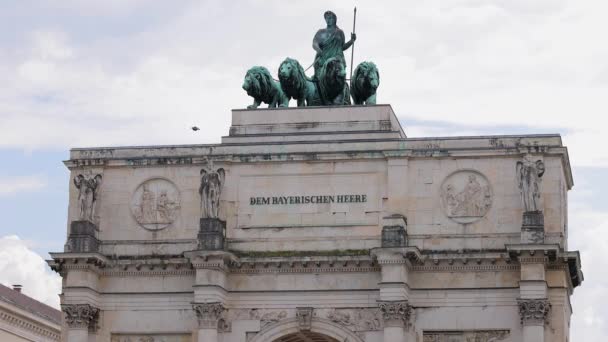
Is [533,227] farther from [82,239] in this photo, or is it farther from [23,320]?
[23,320]

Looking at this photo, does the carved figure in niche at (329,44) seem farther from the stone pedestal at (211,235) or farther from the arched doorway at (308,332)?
the arched doorway at (308,332)

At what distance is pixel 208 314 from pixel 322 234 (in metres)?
3.87

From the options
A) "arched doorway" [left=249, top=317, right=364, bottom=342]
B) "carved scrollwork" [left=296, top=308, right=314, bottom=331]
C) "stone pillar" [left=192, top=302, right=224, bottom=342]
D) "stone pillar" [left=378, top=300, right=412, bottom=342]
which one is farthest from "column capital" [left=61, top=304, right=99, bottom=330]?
"stone pillar" [left=378, top=300, right=412, bottom=342]

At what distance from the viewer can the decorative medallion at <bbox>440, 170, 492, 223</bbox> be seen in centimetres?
4462

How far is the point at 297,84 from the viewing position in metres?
47.3

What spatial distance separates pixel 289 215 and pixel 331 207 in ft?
3.92

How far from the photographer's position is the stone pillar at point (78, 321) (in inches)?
1777

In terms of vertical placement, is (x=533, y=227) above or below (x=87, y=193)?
below

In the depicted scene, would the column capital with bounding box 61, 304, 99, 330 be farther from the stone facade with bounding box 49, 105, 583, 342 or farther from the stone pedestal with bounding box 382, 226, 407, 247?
the stone pedestal with bounding box 382, 226, 407, 247

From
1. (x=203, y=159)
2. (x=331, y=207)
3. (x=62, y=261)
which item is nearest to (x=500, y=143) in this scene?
(x=331, y=207)

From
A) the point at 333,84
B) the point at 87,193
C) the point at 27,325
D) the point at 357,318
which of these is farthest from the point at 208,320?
the point at 27,325

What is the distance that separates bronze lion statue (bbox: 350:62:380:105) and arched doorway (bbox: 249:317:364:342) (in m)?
6.77

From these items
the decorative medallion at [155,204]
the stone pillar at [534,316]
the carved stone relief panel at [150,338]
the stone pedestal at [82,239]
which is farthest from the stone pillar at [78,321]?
the stone pillar at [534,316]

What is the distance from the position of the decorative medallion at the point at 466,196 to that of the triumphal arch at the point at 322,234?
4 centimetres
